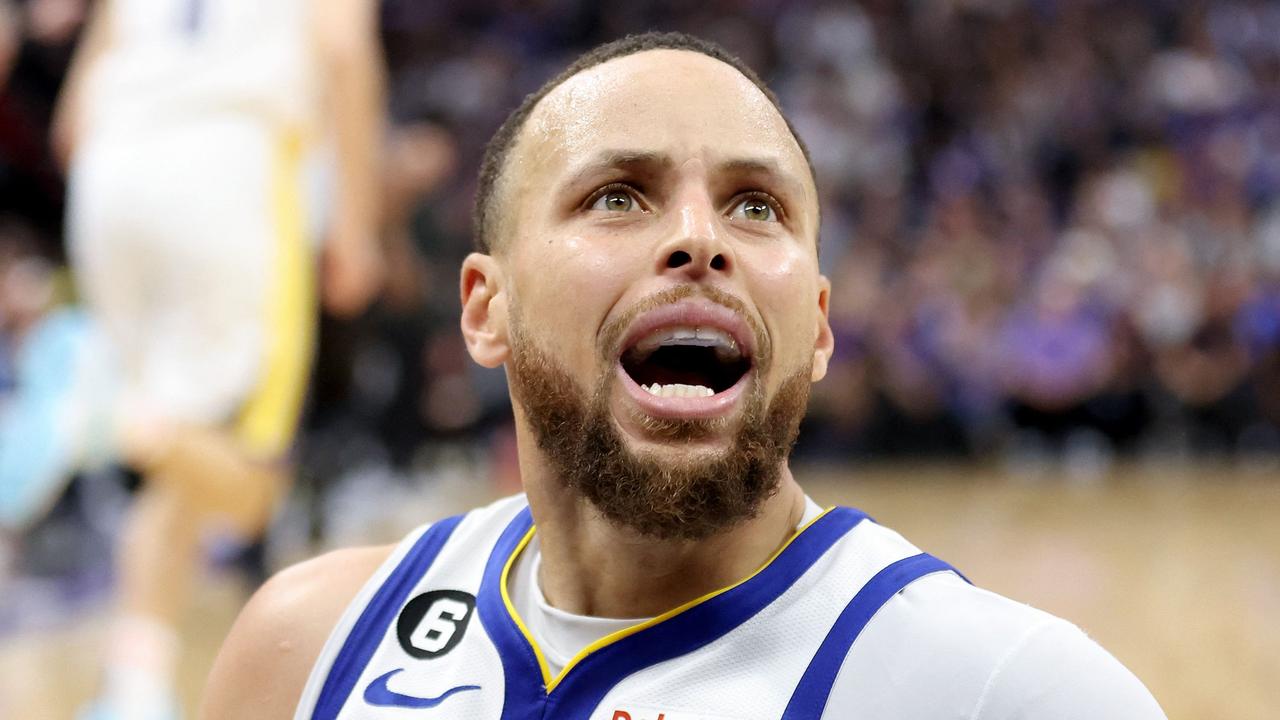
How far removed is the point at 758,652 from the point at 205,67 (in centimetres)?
326

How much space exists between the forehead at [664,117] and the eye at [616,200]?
0.05 metres

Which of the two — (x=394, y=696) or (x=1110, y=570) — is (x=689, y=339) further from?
(x=1110, y=570)

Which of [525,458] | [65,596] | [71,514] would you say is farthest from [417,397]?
[525,458]

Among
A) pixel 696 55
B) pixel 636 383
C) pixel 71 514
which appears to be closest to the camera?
pixel 636 383

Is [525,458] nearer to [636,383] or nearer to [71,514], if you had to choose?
[636,383]

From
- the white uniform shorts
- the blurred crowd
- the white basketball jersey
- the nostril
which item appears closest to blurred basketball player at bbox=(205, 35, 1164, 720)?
the nostril

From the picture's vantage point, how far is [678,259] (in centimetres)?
156

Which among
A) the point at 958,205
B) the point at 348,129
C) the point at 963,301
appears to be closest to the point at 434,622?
the point at 348,129

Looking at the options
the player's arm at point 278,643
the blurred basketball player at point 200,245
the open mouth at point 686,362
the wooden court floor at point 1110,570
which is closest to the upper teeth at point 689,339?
the open mouth at point 686,362

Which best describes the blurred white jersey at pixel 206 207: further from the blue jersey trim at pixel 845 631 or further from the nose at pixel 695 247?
the blue jersey trim at pixel 845 631

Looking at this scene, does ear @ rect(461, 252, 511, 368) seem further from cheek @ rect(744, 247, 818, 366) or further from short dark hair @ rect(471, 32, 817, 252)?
cheek @ rect(744, 247, 818, 366)

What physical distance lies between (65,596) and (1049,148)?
10030 millimetres

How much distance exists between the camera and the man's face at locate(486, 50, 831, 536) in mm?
1542

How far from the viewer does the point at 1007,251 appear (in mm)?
12211
